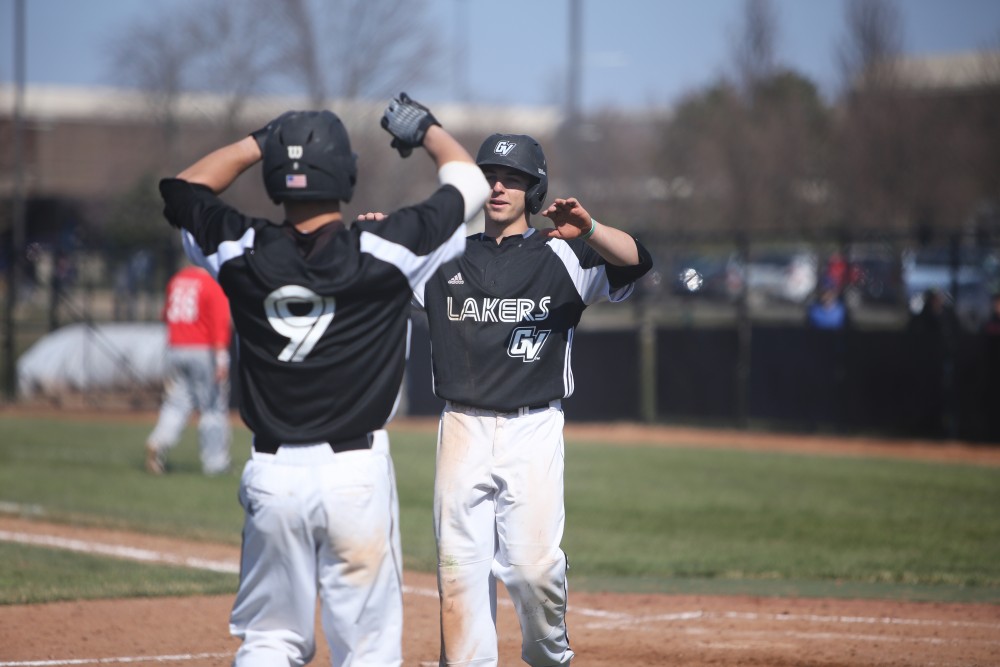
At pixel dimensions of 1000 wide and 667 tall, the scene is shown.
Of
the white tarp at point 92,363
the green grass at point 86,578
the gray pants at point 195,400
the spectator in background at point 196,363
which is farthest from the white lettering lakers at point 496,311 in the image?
the white tarp at point 92,363

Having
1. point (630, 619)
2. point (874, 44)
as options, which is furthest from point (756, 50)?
point (630, 619)

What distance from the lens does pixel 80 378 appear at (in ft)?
73.6

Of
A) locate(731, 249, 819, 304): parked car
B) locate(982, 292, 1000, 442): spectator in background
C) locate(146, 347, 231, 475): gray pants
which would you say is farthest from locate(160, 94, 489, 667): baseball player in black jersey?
locate(731, 249, 819, 304): parked car

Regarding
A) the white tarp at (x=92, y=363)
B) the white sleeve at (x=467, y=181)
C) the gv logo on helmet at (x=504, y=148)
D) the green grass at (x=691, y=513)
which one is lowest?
the green grass at (x=691, y=513)

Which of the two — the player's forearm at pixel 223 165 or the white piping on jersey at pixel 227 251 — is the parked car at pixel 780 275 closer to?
the player's forearm at pixel 223 165

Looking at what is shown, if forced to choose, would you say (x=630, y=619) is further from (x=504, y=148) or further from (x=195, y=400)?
(x=195, y=400)

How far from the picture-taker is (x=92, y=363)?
2241 centimetres

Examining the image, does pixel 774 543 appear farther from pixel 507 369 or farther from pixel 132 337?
pixel 132 337

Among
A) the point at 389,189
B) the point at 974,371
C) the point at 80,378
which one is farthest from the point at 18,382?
the point at 974,371

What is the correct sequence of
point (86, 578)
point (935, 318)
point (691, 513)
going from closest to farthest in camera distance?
point (86, 578) → point (691, 513) → point (935, 318)

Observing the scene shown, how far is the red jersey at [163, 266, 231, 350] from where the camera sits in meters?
14.0

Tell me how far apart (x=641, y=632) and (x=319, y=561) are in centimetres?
386

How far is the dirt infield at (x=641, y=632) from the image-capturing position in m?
6.71

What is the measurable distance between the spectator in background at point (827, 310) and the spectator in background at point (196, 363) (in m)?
9.09
